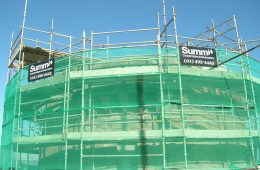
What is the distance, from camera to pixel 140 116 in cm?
1390

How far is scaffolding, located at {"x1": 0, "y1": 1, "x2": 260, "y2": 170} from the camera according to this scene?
13153 mm

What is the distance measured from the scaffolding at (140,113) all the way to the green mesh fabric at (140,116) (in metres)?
0.04

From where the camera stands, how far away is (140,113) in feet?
45.6

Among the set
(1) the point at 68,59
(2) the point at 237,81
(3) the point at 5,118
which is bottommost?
(3) the point at 5,118

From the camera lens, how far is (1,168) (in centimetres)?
1694

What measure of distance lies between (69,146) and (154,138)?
443 centimetres

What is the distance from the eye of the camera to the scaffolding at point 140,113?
13153 mm

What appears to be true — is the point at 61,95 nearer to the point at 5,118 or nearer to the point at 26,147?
the point at 26,147

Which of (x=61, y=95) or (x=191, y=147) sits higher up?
(x=61, y=95)

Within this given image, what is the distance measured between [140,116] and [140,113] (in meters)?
0.14

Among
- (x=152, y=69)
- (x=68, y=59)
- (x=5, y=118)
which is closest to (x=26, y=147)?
(x=5, y=118)

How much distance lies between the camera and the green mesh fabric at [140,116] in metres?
13.1

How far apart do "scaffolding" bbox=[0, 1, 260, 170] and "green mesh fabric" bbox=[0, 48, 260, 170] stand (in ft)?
0.15

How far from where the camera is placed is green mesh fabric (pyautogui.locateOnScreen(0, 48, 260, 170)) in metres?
13.1
